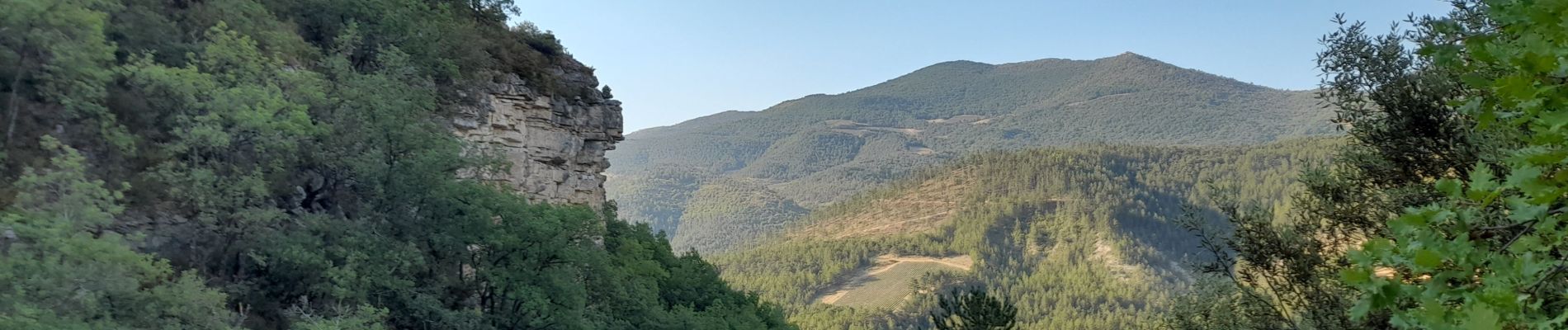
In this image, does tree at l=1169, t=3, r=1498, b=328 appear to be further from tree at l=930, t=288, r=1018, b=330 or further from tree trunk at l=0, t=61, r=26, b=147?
tree trunk at l=0, t=61, r=26, b=147

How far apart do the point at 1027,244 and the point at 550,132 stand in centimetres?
14823

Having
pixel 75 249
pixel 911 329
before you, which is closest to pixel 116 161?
pixel 75 249

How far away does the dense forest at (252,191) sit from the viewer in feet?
36.2

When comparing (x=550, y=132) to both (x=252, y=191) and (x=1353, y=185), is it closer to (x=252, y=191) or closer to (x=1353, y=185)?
(x=252, y=191)

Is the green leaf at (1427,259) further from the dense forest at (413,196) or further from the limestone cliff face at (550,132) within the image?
the limestone cliff face at (550,132)

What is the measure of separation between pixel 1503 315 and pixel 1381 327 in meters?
7.73

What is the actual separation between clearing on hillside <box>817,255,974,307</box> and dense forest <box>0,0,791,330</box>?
369ft

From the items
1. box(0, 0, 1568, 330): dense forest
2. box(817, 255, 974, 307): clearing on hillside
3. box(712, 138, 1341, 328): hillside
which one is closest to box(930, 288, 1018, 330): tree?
box(0, 0, 1568, 330): dense forest

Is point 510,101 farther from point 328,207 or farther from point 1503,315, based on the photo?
point 1503,315

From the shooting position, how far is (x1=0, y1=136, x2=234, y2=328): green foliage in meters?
9.73

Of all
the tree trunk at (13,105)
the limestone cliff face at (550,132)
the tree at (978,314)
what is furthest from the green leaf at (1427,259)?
the limestone cliff face at (550,132)

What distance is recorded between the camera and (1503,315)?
3428 millimetres

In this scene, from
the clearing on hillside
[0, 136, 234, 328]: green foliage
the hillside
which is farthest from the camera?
the clearing on hillside

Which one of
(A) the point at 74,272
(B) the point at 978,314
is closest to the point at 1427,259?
(A) the point at 74,272
